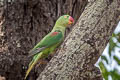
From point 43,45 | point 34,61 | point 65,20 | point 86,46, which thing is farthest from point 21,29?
point 86,46

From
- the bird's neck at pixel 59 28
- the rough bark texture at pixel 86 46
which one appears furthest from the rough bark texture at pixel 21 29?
the rough bark texture at pixel 86 46

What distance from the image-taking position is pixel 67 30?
11.3 feet

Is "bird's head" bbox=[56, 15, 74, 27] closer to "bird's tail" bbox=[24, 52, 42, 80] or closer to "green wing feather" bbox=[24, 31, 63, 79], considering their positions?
"green wing feather" bbox=[24, 31, 63, 79]

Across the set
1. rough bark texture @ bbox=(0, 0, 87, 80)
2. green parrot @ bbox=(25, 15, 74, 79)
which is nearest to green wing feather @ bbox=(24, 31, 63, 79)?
green parrot @ bbox=(25, 15, 74, 79)

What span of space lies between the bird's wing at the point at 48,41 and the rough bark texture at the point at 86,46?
26.4 inches

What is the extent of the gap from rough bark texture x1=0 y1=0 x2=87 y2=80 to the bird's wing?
142 millimetres

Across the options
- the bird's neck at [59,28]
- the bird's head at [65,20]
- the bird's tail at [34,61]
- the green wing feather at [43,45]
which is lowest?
the bird's tail at [34,61]

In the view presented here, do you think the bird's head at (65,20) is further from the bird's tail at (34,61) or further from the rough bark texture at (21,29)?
the bird's tail at (34,61)

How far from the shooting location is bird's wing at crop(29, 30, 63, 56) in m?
2.78

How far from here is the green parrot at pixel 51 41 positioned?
2805 mm

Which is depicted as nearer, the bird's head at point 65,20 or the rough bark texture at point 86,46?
the rough bark texture at point 86,46

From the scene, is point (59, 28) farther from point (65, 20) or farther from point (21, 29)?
point (21, 29)

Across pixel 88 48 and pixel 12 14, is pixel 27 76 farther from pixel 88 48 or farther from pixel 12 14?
pixel 88 48

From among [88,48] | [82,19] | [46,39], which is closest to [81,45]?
[88,48]
